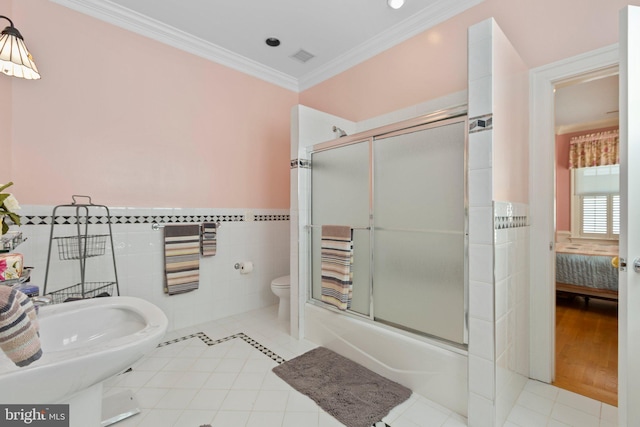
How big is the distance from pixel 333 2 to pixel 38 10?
2.03m

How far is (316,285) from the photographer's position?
2.41m

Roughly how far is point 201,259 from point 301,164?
1.31 m

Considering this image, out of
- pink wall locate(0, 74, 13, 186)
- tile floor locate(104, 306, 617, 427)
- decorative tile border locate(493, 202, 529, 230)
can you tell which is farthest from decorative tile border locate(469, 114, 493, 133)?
pink wall locate(0, 74, 13, 186)

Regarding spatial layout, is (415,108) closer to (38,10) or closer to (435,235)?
(435,235)

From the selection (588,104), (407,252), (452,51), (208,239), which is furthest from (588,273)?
(208,239)

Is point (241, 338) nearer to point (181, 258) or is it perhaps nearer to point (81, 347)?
point (181, 258)

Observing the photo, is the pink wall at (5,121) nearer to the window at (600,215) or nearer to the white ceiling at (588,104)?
the white ceiling at (588,104)

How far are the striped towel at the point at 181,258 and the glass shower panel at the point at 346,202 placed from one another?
108cm

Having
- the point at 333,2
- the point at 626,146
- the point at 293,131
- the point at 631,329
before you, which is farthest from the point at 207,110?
the point at 631,329

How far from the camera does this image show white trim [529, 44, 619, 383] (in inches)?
72.6

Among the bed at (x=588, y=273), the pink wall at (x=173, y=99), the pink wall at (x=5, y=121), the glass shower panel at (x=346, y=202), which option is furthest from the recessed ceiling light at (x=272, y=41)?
the bed at (x=588, y=273)

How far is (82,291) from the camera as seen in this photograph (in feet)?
6.50

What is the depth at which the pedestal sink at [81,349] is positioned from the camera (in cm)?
73

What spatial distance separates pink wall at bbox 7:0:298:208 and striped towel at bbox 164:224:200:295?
0.26m
